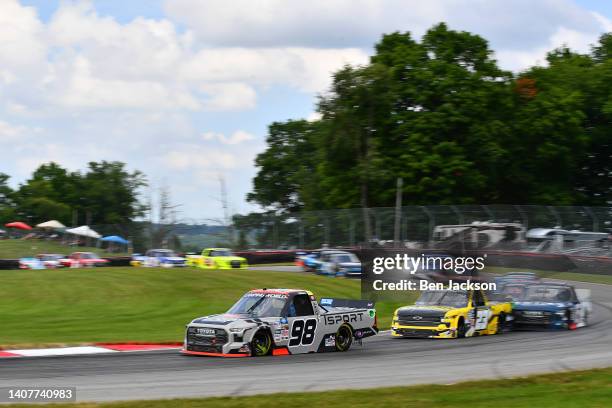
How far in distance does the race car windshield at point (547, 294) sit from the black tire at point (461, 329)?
367cm

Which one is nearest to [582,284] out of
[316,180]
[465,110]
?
[465,110]

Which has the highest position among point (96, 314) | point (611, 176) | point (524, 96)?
point (524, 96)

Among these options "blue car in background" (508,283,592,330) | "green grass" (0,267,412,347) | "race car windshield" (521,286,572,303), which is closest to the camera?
"green grass" (0,267,412,347)

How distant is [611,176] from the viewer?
6494 centimetres

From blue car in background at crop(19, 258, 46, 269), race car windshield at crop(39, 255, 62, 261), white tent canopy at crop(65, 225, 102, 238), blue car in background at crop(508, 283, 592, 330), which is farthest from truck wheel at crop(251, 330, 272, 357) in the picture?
white tent canopy at crop(65, 225, 102, 238)

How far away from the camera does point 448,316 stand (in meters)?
20.6

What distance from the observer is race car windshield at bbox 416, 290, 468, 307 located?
21.2m

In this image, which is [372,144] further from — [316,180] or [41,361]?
[41,361]

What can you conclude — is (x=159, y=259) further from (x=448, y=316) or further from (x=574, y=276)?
(x=448, y=316)

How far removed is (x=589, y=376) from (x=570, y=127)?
157 feet

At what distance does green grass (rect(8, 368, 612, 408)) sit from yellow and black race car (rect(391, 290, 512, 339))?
22.9 feet

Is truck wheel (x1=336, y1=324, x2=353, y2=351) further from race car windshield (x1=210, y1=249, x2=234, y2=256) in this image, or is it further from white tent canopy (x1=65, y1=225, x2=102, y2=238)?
white tent canopy (x1=65, y1=225, x2=102, y2=238)

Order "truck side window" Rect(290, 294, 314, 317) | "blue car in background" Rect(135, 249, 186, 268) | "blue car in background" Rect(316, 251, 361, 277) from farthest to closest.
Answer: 1. "blue car in background" Rect(135, 249, 186, 268)
2. "blue car in background" Rect(316, 251, 361, 277)
3. "truck side window" Rect(290, 294, 314, 317)

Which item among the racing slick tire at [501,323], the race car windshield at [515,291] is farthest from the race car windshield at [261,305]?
the race car windshield at [515,291]
